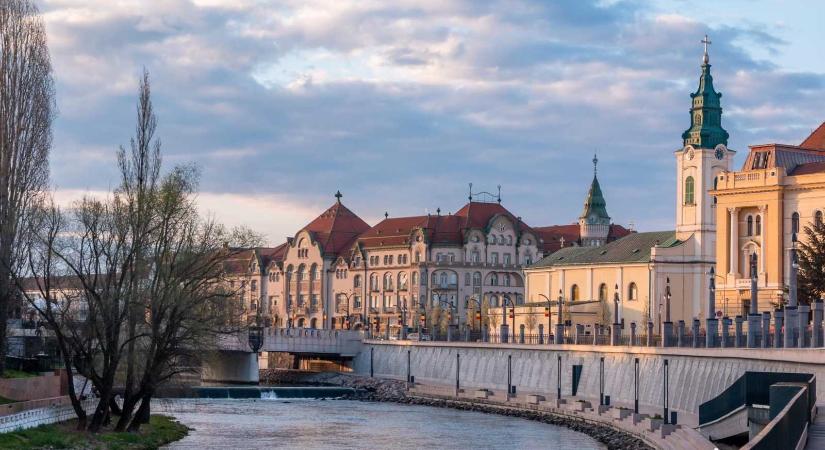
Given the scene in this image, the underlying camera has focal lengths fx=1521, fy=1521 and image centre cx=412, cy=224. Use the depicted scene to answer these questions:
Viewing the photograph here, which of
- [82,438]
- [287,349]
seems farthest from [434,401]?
[82,438]

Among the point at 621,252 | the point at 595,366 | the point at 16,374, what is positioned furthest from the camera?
the point at 621,252

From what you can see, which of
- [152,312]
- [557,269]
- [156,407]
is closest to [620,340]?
[156,407]

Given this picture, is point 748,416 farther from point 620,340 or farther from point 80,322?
point 620,340

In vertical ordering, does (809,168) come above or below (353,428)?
above

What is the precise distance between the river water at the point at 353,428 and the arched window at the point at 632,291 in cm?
5390

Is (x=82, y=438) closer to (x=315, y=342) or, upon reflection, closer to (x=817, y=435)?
(x=817, y=435)

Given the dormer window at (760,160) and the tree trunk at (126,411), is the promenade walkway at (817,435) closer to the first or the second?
the tree trunk at (126,411)

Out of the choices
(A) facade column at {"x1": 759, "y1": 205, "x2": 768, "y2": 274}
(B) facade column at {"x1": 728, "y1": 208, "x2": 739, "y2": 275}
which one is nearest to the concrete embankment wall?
(B) facade column at {"x1": 728, "y1": 208, "x2": 739, "y2": 275}

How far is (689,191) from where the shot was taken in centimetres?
15425

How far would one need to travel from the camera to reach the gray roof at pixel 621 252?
517ft

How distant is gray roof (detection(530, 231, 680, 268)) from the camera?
158 m

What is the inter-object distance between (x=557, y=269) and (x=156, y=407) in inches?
3139

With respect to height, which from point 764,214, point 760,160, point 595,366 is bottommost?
point 595,366

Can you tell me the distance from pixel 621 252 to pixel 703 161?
1566cm
